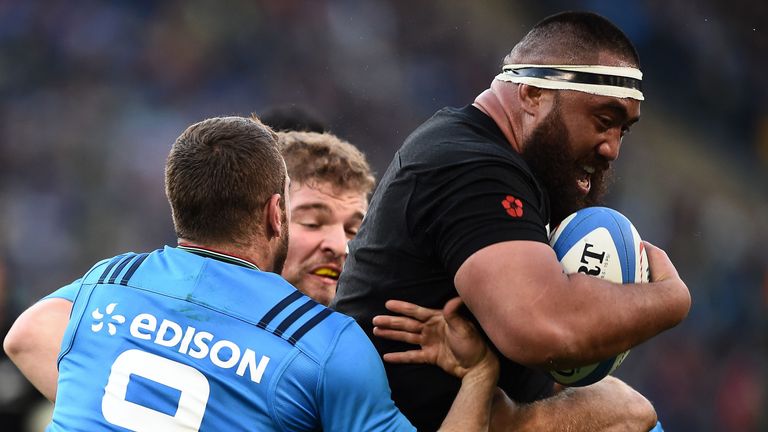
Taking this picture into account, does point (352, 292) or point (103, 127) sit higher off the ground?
point (352, 292)

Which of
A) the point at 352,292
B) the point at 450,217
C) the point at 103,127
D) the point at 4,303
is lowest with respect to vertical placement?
the point at 4,303

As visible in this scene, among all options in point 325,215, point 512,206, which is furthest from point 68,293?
point 512,206

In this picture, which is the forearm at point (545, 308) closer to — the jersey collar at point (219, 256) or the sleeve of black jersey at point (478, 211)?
the sleeve of black jersey at point (478, 211)

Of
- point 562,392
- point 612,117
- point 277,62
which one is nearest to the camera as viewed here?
point 612,117

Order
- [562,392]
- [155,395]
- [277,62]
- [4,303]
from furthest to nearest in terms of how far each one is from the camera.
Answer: [277,62] → [4,303] → [562,392] → [155,395]

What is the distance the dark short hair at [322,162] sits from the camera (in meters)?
5.43

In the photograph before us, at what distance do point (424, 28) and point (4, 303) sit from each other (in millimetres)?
5675

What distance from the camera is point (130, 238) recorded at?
10688mm

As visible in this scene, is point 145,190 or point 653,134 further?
point 653,134

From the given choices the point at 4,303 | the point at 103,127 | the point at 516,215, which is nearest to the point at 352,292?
the point at 516,215

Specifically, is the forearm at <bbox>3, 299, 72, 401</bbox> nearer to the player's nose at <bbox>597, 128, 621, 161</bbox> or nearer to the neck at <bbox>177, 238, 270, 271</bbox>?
the neck at <bbox>177, 238, 270, 271</bbox>

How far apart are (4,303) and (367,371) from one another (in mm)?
6771

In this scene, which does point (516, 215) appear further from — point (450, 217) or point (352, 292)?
point (352, 292)

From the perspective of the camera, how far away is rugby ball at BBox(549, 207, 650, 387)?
349 cm
